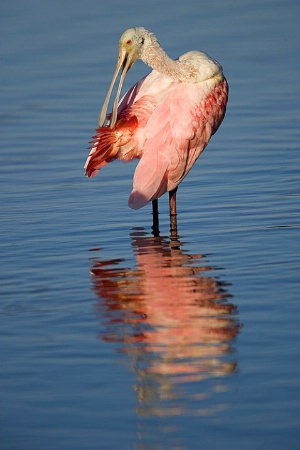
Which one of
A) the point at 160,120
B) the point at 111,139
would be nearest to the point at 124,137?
the point at 111,139

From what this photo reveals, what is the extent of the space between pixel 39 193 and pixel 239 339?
4918mm

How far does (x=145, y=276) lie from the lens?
9.80m

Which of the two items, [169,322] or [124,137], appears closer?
[169,322]

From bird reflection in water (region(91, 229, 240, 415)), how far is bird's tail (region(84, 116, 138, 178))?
107cm

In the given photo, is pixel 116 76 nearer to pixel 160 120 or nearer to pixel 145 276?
pixel 160 120

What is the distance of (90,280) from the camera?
9.68 m

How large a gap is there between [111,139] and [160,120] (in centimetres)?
47

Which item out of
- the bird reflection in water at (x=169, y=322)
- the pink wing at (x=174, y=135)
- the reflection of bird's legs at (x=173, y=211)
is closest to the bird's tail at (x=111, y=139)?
the pink wing at (x=174, y=135)

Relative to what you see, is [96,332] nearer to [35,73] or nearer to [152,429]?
[152,429]

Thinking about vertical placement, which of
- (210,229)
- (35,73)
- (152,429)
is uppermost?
(35,73)

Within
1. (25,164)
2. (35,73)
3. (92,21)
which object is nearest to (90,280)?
(25,164)

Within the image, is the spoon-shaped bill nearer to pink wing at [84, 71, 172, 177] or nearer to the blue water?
pink wing at [84, 71, 172, 177]

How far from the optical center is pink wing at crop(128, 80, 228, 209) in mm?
11594

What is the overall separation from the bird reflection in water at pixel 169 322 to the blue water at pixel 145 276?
0.02m
